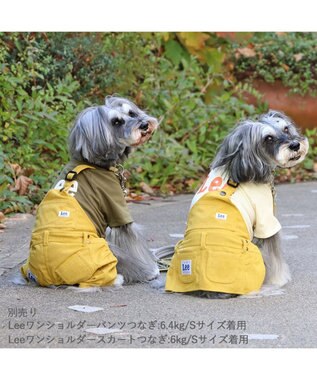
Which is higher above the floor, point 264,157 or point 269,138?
point 269,138

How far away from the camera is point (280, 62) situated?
1272 cm

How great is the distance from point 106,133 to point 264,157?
1.06m

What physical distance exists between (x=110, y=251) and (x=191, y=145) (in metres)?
5.22

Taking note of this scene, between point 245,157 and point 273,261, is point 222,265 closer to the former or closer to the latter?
point 273,261

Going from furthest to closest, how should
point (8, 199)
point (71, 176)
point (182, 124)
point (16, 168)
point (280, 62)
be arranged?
1. point (280, 62)
2. point (182, 124)
3. point (16, 168)
4. point (8, 199)
5. point (71, 176)

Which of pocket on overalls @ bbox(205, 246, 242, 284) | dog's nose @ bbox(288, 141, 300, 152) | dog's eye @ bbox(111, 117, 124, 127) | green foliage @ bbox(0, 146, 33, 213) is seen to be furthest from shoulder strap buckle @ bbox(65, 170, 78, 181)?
green foliage @ bbox(0, 146, 33, 213)

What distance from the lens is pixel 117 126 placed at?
19.9 ft

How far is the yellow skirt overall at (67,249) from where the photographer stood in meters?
5.79

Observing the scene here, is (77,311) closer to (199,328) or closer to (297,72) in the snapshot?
(199,328)

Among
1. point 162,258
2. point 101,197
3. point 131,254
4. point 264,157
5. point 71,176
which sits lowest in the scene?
point 162,258

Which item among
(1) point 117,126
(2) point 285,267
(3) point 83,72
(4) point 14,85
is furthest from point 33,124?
(2) point 285,267

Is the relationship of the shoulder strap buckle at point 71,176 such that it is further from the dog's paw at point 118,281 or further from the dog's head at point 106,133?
the dog's paw at point 118,281

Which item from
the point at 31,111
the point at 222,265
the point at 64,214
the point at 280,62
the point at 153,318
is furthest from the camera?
the point at 280,62

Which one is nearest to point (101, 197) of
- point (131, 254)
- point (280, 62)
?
point (131, 254)
